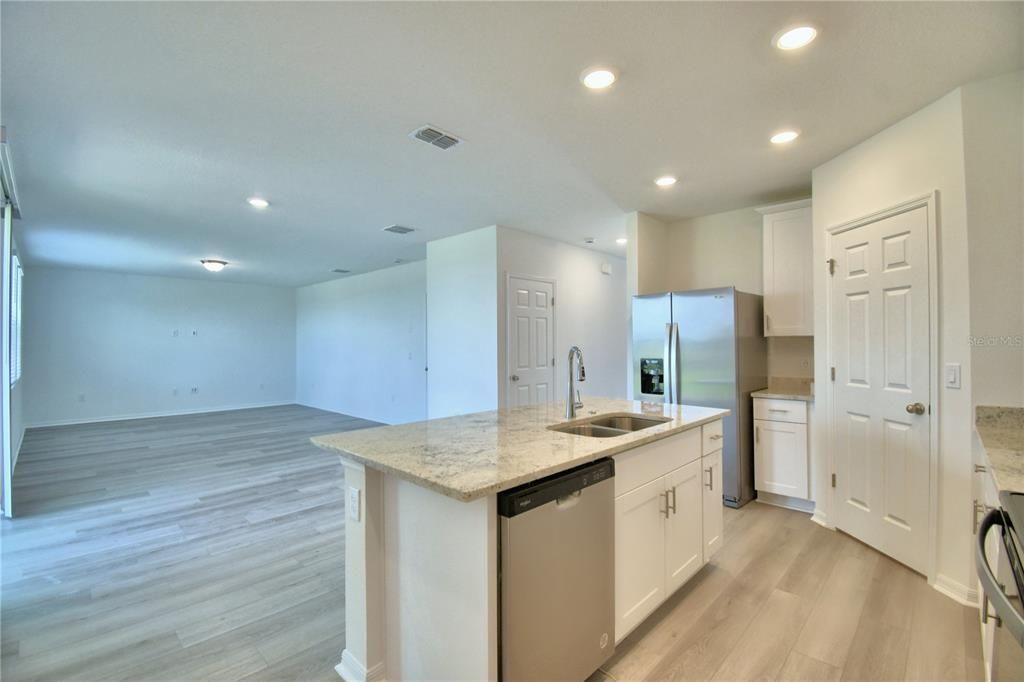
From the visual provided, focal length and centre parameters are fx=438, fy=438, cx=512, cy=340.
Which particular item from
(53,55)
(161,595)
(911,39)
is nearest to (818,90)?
(911,39)

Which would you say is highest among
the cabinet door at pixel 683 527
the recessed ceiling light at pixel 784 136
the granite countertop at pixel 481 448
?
the recessed ceiling light at pixel 784 136

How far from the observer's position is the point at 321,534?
312 cm

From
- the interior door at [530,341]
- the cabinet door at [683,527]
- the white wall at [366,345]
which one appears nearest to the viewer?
the cabinet door at [683,527]

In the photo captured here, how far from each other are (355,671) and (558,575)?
929 mm

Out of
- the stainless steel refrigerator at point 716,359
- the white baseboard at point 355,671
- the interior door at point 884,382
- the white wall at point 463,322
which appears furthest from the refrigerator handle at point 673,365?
the white baseboard at point 355,671

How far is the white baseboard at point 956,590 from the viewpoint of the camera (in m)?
2.18

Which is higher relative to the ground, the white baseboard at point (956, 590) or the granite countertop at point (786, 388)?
the granite countertop at point (786, 388)

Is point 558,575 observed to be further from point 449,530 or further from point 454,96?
point 454,96

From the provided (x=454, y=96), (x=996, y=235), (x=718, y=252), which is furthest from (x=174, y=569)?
(x=718, y=252)

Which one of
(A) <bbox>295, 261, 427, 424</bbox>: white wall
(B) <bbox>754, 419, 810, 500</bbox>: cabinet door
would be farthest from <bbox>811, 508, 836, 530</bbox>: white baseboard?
(A) <bbox>295, 261, 427, 424</bbox>: white wall

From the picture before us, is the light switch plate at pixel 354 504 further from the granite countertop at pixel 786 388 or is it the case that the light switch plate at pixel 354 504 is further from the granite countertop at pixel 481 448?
the granite countertop at pixel 786 388

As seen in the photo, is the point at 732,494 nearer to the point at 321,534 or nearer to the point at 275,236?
the point at 321,534

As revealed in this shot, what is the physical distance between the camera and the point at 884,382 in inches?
105

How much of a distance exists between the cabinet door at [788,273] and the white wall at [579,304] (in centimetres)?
160
